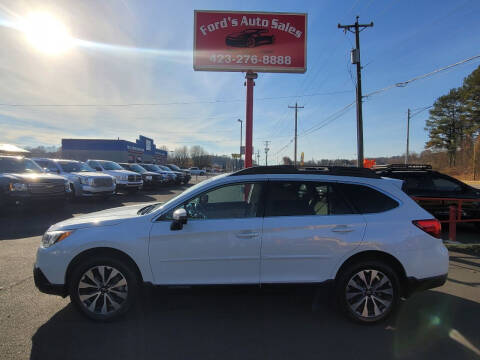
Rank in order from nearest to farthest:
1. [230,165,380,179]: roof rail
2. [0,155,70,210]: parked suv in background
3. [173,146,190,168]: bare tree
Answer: [230,165,380,179]: roof rail
[0,155,70,210]: parked suv in background
[173,146,190,168]: bare tree

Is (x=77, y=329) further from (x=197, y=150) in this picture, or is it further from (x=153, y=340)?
(x=197, y=150)

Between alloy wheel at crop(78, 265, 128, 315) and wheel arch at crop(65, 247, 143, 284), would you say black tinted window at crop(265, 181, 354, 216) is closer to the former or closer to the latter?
wheel arch at crop(65, 247, 143, 284)

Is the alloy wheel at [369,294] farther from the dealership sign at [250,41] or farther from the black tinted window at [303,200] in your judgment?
the dealership sign at [250,41]

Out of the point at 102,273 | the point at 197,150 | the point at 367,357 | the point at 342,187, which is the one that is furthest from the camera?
the point at 197,150

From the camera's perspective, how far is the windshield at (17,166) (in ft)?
30.8

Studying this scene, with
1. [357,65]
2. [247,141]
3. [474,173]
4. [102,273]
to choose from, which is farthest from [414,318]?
[474,173]

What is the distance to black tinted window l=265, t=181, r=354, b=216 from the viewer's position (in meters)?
3.32

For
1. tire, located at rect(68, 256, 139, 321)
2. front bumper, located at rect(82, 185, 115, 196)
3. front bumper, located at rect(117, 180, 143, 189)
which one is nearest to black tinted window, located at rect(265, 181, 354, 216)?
tire, located at rect(68, 256, 139, 321)

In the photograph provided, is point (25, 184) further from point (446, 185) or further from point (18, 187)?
point (446, 185)

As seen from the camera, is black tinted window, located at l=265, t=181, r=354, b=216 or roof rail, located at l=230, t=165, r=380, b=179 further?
Answer: roof rail, located at l=230, t=165, r=380, b=179

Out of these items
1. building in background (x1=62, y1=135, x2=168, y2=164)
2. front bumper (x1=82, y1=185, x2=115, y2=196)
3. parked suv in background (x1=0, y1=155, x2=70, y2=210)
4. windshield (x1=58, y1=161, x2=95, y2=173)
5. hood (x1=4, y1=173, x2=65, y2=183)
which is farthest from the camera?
building in background (x1=62, y1=135, x2=168, y2=164)

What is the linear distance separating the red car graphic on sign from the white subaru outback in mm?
8866

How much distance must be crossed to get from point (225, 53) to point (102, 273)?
9.42m

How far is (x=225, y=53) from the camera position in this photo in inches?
416
